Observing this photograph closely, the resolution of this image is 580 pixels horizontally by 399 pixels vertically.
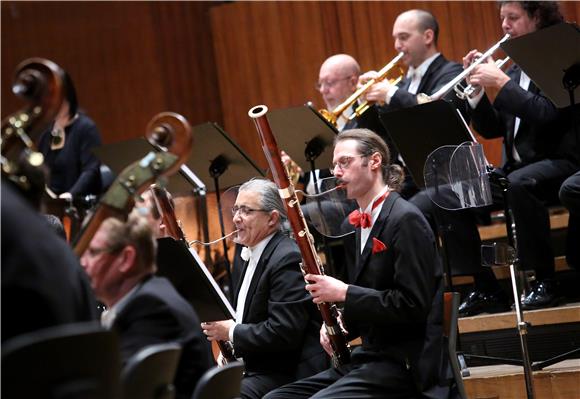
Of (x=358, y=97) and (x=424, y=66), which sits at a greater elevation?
(x=424, y=66)

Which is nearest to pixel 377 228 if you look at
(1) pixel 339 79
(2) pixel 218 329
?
(2) pixel 218 329

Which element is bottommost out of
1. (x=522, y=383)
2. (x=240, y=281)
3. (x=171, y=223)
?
(x=522, y=383)

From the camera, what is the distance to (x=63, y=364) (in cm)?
166

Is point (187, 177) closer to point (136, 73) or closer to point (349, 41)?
point (349, 41)

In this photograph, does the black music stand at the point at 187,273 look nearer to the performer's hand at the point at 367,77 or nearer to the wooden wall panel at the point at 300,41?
the performer's hand at the point at 367,77

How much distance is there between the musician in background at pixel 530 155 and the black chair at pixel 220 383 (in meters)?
2.35

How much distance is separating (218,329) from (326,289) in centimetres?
59

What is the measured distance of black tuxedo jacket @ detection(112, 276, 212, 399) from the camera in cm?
233

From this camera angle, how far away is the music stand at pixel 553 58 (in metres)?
3.90

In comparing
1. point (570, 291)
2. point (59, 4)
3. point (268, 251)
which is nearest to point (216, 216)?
point (268, 251)

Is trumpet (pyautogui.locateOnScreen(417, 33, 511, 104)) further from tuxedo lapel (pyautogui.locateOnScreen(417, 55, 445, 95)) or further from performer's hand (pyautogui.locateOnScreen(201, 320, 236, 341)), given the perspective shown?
Result: performer's hand (pyautogui.locateOnScreen(201, 320, 236, 341))

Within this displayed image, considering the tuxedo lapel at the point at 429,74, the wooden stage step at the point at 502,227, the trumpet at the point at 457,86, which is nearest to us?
the trumpet at the point at 457,86

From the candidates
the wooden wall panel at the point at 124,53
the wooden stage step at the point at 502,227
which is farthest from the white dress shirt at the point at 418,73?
the wooden wall panel at the point at 124,53

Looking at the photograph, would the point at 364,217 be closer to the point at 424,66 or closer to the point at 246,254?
the point at 246,254
